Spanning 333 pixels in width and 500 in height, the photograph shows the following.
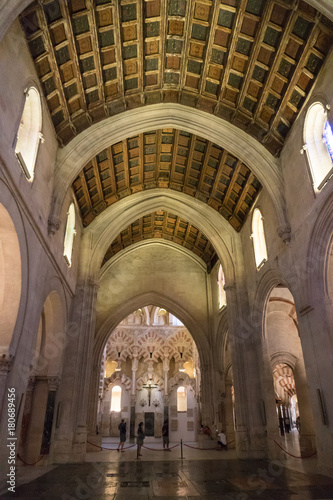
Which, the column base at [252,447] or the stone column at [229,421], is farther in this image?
the stone column at [229,421]

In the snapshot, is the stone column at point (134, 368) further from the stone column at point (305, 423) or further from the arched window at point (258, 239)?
the arched window at point (258, 239)

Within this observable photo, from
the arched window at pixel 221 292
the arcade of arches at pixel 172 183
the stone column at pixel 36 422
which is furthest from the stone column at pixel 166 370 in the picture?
the stone column at pixel 36 422

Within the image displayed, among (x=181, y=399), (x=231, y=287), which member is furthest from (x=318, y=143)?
(x=181, y=399)

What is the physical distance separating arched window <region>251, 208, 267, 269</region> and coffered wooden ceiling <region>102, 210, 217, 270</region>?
5.33m

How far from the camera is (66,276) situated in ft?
42.6

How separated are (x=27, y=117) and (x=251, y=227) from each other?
935cm

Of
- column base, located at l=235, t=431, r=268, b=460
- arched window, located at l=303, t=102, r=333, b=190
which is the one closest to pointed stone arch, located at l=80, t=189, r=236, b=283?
column base, located at l=235, t=431, r=268, b=460

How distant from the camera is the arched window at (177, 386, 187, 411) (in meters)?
26.3

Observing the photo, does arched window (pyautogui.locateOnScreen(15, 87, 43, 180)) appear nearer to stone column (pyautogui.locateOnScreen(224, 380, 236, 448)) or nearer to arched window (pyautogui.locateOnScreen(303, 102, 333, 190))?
arched window (pyautogui.locateOnScreen(303, 102, 333, 190))

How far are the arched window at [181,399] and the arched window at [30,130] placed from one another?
72.2ft

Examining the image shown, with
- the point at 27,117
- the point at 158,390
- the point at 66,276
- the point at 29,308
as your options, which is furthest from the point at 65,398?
the point at 158,390

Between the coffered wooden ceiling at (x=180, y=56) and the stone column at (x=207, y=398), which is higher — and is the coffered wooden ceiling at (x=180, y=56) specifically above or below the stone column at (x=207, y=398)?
above

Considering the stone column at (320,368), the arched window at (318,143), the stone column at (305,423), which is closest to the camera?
the stone column at (320,368)

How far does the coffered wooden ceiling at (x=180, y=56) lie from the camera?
888cm
